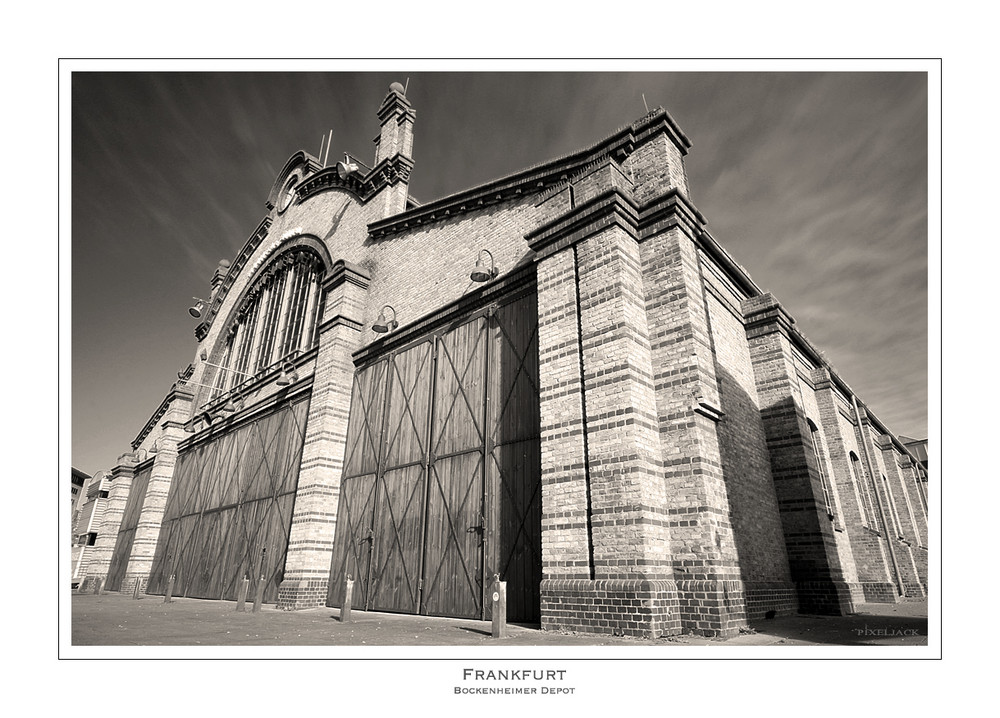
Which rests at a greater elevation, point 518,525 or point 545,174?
point 545,174

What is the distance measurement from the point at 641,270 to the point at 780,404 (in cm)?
400

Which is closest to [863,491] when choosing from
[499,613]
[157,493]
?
[499,613]

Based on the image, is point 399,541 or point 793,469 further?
point 399,541

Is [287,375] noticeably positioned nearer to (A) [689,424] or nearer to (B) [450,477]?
(B) [450,477]

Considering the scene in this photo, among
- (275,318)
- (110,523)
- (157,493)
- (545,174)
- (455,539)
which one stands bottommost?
(455,539)

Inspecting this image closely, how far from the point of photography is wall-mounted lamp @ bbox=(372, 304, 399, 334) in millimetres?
11188

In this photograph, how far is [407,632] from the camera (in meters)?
6.23

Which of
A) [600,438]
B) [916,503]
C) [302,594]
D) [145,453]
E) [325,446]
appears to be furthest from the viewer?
[145,453]

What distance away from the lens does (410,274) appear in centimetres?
1189

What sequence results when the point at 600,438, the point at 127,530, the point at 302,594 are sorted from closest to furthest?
the point at 600,438
the point at 302,594
the point at 127,530

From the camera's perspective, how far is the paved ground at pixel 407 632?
16.4 feet

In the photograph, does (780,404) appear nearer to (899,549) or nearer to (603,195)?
(603,195)

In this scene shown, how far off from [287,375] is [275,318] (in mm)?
5273
